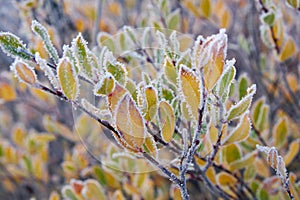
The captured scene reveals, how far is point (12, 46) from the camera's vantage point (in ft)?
2.01

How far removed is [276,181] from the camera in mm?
898

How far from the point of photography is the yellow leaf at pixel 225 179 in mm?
826

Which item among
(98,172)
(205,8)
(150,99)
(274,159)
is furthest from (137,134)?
(205,8)

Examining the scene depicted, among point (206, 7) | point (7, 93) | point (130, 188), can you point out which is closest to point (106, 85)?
point (130, 188)

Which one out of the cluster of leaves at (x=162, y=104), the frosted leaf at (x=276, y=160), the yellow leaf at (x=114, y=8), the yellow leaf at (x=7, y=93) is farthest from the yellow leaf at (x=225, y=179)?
the yellow leaf at (x=114, y=8)

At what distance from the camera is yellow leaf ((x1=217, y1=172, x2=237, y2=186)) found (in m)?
0.83

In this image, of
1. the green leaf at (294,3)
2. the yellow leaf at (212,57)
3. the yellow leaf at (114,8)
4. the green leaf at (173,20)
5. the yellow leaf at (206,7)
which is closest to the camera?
the yellow leaf at (212,57)

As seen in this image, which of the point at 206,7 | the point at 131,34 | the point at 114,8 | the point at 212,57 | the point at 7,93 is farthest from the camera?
the point at 114,8

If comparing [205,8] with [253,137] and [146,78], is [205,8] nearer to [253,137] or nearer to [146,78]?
[253,137]

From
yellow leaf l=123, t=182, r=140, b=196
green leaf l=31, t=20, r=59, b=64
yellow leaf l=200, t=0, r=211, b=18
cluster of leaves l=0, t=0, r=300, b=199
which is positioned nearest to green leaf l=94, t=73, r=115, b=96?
cluster of leaves l=0, t=0, r=300, b=199

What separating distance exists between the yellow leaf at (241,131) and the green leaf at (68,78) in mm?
265

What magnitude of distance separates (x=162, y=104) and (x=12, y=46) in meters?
0.22

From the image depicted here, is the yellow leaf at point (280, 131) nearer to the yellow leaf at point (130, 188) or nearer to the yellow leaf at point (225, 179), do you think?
the yellow leaf at point (225, 179)

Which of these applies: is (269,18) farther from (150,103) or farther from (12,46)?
(12,46)
